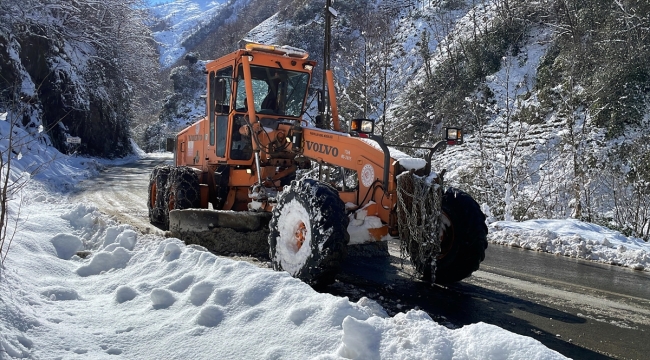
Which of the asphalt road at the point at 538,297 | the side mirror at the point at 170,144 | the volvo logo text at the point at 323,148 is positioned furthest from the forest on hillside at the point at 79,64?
the asphalt road at the point at 538,297

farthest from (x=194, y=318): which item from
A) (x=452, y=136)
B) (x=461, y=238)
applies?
(x=452, y=136)

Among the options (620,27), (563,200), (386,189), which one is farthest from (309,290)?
(620,27)

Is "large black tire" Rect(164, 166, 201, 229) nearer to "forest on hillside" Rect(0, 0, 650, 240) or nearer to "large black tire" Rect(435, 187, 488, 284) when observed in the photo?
"forest on hillside" Rect(0, 0, 650, 240)

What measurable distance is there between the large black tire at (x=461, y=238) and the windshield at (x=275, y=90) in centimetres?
349

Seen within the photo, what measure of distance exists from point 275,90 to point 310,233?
3.60 meters

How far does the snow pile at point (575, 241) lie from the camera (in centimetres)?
761

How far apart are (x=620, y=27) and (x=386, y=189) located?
17.2 metres

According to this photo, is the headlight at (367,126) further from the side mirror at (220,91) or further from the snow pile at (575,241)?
the snow pile at (575,241)

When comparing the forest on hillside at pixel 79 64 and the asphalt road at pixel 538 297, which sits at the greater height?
the forest on hillside at pixel 79 64

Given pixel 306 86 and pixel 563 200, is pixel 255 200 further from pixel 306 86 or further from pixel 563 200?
pixel 563 200

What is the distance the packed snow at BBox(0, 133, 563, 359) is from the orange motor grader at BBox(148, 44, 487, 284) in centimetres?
99

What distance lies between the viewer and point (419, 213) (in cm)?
501

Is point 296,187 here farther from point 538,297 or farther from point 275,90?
point 275,90

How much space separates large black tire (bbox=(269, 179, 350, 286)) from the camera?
4.75m
